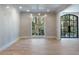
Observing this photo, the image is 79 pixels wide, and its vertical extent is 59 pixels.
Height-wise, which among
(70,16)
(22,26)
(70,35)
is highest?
(70,16)

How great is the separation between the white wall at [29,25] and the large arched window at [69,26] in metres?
0.78

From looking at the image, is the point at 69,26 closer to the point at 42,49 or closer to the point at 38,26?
the point at 38,26

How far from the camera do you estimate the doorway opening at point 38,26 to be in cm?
1156

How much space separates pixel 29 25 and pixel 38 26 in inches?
29.3

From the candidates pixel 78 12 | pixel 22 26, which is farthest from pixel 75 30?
pixel 22 26

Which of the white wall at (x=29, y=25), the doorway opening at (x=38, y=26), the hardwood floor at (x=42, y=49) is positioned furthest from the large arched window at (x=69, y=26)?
the hardwood floor at (x=42, y=49)

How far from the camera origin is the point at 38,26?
1167 centimetres

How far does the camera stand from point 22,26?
1141 cm

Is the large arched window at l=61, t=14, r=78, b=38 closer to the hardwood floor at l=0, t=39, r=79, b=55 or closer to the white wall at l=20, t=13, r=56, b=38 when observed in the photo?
the white wall at l=20, t=13, r=56, b=38

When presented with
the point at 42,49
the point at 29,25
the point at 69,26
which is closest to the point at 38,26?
the point at 29,25

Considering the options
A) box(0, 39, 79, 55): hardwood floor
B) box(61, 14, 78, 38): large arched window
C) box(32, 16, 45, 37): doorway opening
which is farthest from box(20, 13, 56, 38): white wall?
box(0, 39, 79, 55): hardwood floor
